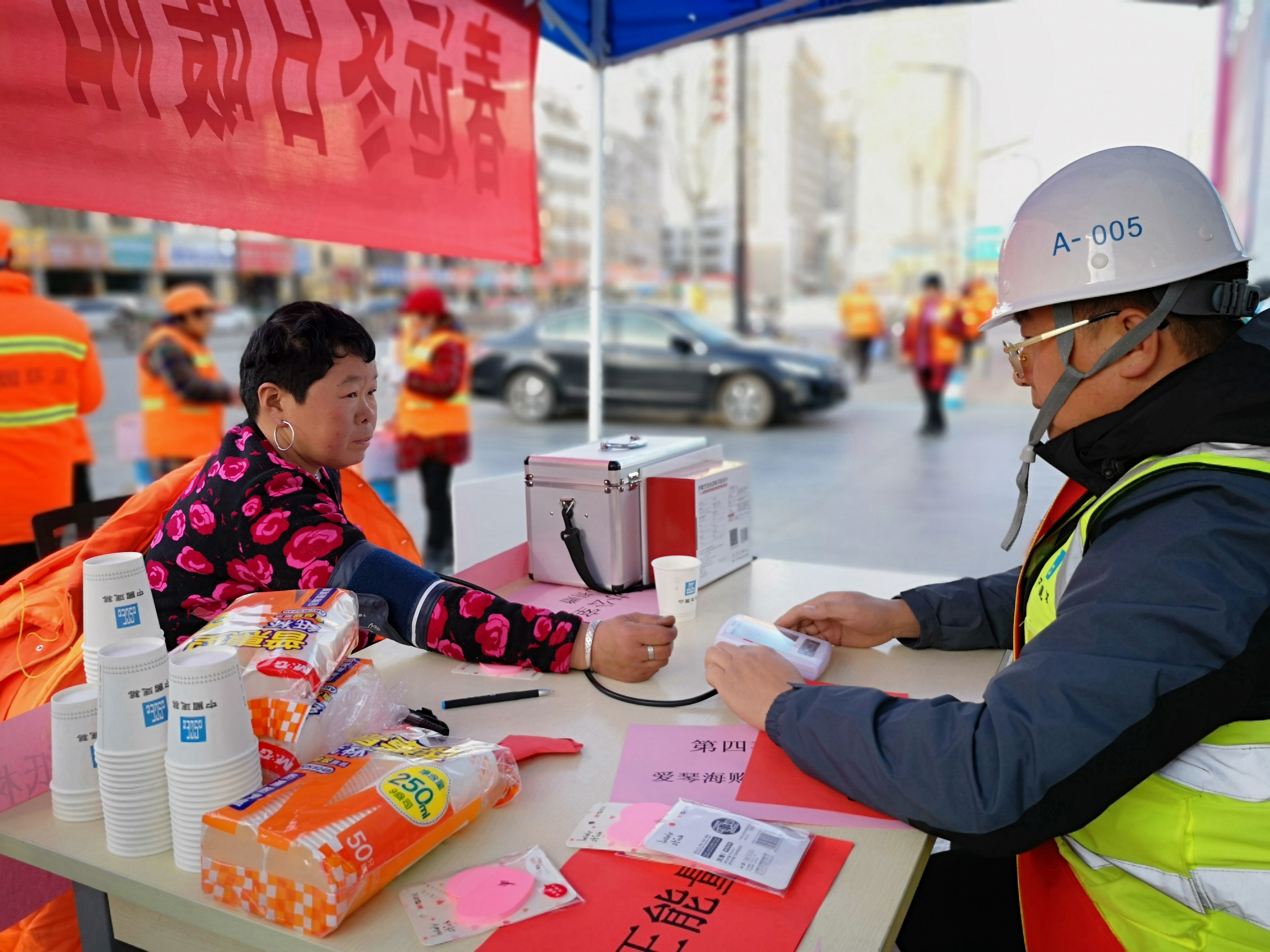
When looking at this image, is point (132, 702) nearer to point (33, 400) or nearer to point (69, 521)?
point (69, 521)

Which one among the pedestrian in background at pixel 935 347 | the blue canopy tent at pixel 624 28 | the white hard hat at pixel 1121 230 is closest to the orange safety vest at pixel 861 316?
the pedestrian in background at pixel 935 347

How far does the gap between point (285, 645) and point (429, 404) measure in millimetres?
3862

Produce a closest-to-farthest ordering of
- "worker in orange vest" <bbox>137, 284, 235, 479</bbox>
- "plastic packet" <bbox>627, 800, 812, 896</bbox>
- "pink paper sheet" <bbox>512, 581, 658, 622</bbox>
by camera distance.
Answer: "plastic packet" <bbox>627, 800, 812, 896</bbox>, "pink paper sheet" <bbox>512, 581, 658, 622</bbox>, "worker in orange vest" <bbox>137, 284, 235, 479</bbox>

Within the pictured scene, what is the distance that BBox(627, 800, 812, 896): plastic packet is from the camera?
3.29 feet

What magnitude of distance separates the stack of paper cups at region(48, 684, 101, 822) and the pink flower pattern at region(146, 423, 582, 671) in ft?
1.67

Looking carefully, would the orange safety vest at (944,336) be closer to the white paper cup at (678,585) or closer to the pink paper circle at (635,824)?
the white paper cup at (678,585)

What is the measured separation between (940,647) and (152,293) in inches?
1349

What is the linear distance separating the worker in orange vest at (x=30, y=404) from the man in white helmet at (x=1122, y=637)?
2812 mm

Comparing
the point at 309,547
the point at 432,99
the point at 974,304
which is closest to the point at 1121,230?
the point at 309,547

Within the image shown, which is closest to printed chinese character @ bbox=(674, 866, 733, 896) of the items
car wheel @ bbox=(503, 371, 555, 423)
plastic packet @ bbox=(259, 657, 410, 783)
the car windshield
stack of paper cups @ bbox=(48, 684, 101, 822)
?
plastic packet @ bbox=(259, 657, 410, 783)

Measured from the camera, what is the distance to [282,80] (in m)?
2.08

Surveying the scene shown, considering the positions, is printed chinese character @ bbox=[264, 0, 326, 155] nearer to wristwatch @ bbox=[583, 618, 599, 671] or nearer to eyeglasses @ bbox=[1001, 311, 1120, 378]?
wristwatch @ bbox=[583, 618, 599, 671]

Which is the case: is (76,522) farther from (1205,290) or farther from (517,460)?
(517,460)

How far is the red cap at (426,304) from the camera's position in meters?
4.84
